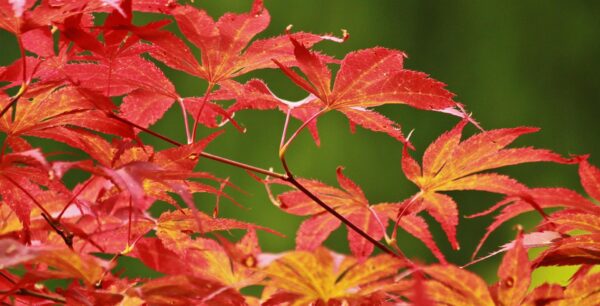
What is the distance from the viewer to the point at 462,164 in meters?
0.61

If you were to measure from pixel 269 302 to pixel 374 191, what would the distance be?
1.76 m

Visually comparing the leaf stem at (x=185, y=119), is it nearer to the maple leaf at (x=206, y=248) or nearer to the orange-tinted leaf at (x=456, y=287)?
the maple leaf at (x=206, y=248)

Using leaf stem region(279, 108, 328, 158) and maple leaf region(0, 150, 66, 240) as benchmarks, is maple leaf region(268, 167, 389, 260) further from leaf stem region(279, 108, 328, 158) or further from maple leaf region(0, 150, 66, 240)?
maple leaf region(0, 150, 66, 240)

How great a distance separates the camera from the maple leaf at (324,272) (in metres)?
0.45

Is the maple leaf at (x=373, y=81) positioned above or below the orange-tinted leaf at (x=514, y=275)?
above

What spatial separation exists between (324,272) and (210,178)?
0.33 feet

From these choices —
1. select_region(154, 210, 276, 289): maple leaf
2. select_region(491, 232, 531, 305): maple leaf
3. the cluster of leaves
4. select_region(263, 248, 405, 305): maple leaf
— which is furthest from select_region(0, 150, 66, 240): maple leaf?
select_region(491, 232, 531, 305): maple leaf

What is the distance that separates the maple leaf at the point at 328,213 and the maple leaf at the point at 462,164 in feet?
0.14

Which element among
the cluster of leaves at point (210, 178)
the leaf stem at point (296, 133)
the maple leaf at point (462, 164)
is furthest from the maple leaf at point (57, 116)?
the maple leaf at point (462, 164)

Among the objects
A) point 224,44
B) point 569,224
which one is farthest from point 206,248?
point 569,224

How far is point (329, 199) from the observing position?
0.64 meters

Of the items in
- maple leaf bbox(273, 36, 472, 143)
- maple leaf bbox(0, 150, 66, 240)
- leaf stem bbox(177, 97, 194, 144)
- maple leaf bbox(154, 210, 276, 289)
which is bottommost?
maple leaf bbox(154, 210, 276, 289)

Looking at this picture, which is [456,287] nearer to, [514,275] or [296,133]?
[514,275]

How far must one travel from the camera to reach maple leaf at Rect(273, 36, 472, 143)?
23.3 inches
